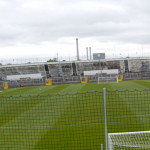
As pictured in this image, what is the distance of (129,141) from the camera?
5207mm

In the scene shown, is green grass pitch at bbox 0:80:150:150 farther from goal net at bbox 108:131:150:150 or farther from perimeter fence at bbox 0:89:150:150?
goal net at bbox 108:131:150:150

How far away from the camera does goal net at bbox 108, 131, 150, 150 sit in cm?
486

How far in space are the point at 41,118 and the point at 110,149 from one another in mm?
5964

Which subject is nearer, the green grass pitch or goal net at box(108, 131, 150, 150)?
goal net at box(108, 131, 150, 150)

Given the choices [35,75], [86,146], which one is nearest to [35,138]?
[86,146]

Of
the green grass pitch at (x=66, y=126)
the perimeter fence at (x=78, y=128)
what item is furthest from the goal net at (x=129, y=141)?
the green grass pitch at (x=66, y=126)

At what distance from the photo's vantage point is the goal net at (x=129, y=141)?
4.86 metres

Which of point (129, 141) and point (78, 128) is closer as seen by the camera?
point (129, 141)

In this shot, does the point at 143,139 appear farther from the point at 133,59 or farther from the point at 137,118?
the point at 133,59

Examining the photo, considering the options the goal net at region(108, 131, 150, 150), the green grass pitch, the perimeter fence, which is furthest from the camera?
the green grass pitch

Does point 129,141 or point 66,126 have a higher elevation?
point 129,141

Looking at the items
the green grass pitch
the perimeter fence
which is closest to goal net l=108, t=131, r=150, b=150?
the perimeter fence

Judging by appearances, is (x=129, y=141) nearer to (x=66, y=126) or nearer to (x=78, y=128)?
(x=78, y=128)

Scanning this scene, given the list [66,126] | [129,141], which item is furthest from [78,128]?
[129,141]
